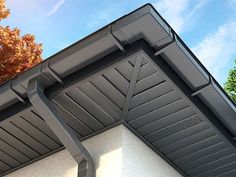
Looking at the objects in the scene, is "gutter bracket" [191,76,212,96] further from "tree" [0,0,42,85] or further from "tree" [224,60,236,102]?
"tree" [224,60,236,102]

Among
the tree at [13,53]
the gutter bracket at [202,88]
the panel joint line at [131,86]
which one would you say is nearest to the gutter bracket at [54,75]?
the panel joint line at [131,86]

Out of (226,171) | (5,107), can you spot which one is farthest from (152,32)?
(226,171)

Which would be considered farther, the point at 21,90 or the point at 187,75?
the point at 21,90

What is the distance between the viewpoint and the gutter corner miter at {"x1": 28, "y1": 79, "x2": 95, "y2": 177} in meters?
5.84

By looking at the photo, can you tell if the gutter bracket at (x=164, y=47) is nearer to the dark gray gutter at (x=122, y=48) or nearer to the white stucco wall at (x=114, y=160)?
the dark gray gutter at (x=122, y=48)

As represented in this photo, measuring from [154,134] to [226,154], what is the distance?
118 centimetres

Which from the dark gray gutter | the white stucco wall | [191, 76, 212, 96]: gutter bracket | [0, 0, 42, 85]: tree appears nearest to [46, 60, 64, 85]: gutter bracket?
the dark gray gutter

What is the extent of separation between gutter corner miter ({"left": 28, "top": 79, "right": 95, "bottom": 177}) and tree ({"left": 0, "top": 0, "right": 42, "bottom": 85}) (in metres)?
9.60

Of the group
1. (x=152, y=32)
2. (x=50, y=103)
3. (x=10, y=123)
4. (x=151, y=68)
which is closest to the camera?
(x=152, y=32)

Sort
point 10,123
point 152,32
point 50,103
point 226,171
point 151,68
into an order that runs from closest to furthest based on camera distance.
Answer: point 152,32 < point 151,68 < point 50,103 < point 10,123 < point 226,171

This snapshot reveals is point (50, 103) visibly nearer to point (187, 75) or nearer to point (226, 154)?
point (187, 75)

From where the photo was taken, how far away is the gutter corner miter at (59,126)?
5.84m

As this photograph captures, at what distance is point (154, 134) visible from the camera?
6578 mm

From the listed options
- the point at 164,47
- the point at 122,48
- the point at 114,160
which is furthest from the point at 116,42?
the point at 114,160
